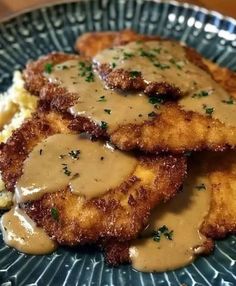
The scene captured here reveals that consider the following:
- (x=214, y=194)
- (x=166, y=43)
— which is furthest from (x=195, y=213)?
(x=166, y=43)

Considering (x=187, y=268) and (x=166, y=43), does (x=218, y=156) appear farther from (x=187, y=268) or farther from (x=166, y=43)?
(x=166, y=43)

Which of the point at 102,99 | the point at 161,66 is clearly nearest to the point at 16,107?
the point at 102,99

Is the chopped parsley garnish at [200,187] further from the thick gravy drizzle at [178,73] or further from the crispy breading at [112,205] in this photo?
the thick gravy drizzle at [178,73]

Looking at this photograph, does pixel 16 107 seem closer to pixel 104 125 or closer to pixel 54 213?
pixel 104 125

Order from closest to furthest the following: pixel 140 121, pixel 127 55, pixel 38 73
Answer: pixel 140 121 → pixel 127 55 → pixel 38 73

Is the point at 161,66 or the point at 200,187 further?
the point at 161,66

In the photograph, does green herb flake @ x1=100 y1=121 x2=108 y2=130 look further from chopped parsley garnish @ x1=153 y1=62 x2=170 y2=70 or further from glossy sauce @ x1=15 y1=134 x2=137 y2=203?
chopped parsley garnish @ x1=153 y1=62 x2=170 y2=70
